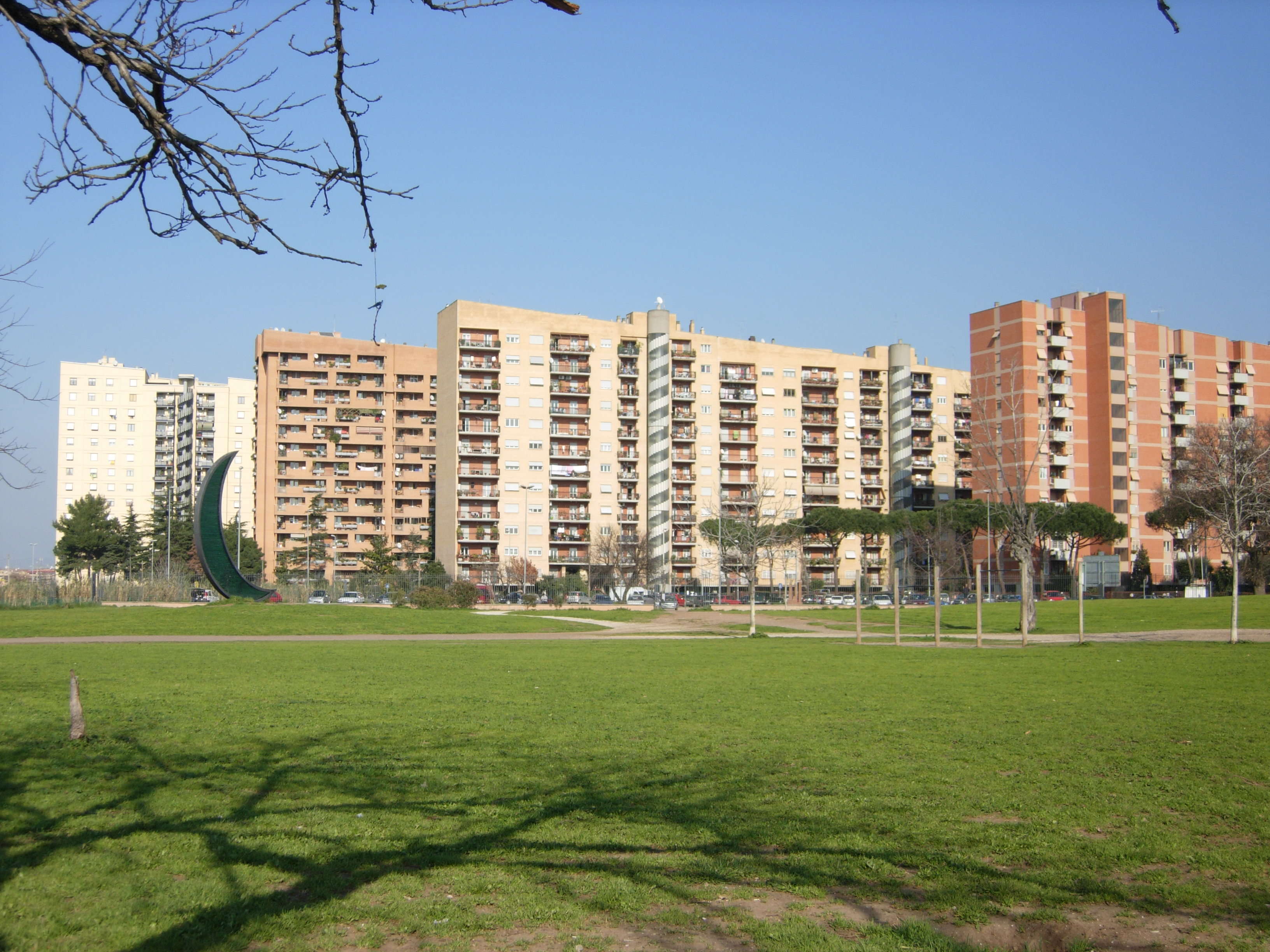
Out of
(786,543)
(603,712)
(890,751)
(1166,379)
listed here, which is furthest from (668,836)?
(1166,379)

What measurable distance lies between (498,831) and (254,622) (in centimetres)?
3504

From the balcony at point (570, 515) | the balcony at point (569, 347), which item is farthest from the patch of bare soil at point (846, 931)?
the balcony at point (569, 347)

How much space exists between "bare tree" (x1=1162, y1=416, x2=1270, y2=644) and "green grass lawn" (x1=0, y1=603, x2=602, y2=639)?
23.6m

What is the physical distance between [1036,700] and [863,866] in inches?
427

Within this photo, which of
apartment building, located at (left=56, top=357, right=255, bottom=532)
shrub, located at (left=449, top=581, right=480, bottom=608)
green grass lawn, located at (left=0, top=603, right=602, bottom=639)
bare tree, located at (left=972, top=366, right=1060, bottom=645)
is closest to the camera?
green grass lawn, located at (left=0, top=603, right=602, bottom=639)

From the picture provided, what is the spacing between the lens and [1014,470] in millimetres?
91000

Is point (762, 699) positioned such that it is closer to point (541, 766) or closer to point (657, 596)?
point (541, 766)

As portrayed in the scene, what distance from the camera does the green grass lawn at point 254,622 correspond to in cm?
3709

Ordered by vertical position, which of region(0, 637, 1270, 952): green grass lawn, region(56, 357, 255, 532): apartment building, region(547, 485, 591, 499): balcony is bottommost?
region(0, 637, 1270, 952): green grass lawn

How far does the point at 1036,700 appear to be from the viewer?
1683 centimetres

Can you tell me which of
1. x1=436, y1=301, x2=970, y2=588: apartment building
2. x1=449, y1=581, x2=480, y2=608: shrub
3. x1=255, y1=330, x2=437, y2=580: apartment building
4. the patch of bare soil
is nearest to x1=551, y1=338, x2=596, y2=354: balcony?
x1=436, y1=301, x2=970, y2=588: apartment building

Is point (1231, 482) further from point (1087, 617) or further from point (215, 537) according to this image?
point (215, 537)

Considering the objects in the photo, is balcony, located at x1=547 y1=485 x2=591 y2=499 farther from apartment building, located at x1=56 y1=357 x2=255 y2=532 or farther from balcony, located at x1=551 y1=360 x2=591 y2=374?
apartment building, located at x1=56 y1=357 x2=255 y2=532

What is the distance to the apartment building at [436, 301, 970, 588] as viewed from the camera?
104 meters
